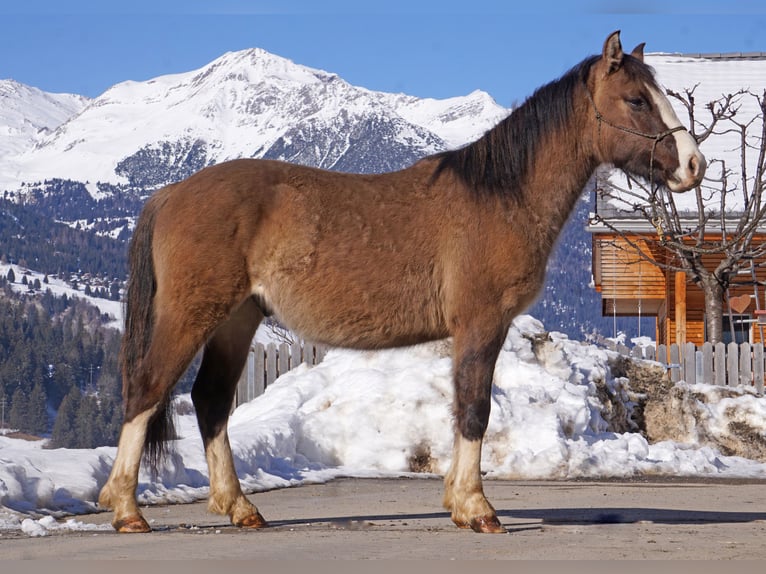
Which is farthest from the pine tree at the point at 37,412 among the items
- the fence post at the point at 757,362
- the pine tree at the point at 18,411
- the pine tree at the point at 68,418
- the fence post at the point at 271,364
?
the fence post at the point at 757,362

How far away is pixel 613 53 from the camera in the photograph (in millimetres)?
8430

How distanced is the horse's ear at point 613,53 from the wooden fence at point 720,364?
1477 cm

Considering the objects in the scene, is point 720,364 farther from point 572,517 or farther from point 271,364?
point 572,517

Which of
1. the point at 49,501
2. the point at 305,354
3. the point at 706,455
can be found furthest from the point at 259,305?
the point at 305,354

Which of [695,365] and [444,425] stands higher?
[695,365]

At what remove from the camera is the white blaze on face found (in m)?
8.25

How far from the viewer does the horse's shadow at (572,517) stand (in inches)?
329

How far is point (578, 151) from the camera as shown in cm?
863

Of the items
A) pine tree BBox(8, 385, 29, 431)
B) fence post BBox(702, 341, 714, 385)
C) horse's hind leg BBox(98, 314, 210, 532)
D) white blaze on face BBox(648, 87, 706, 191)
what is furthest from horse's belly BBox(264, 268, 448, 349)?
pine tree BBox(8, 385, 29, 431)

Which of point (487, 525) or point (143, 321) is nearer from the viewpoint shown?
point (487, 525)

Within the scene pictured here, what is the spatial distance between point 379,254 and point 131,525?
246 centimetres

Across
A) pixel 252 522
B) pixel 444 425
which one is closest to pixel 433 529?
pixel 252 522

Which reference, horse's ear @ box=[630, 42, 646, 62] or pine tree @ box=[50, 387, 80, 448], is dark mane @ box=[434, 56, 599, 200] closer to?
horse's ear @ box=[630, 42, 646, 62]

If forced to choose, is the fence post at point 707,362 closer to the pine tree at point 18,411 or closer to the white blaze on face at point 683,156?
the white blaze on face at point 683,156
